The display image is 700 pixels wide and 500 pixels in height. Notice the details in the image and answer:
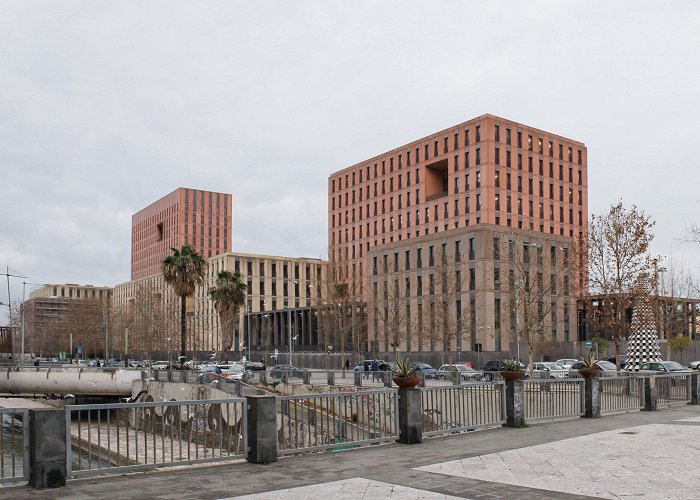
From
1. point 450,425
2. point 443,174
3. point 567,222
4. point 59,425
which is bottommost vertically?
point 450,425

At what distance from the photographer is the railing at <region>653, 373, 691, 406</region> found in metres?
22.9

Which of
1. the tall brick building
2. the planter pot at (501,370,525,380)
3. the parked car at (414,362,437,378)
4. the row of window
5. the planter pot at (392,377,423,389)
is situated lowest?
the parked car at (414,362,437,378)

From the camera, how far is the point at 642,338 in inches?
1587

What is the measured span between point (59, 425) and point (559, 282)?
1913 inches

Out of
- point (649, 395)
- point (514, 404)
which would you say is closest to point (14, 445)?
point (514, 404)

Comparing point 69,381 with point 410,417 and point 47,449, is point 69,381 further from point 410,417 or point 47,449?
→ point 47,449

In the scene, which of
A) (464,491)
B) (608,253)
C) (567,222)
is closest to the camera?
(464,491)

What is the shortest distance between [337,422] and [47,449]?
570 centimetres

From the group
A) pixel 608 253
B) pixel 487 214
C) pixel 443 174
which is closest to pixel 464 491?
pixel 608 253

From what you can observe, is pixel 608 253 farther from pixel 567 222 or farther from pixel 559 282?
pixel 567 222

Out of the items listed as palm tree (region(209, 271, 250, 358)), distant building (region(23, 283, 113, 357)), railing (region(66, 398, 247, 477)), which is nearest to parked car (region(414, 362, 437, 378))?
railing (region(66, 398, 247, 477))

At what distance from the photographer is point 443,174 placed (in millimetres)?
100688

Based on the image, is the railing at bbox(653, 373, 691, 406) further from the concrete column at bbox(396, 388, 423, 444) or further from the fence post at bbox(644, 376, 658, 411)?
the concrete column at bbox(396, 388, 423, 444)

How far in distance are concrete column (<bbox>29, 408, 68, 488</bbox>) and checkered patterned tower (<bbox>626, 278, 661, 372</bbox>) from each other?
35.0m
